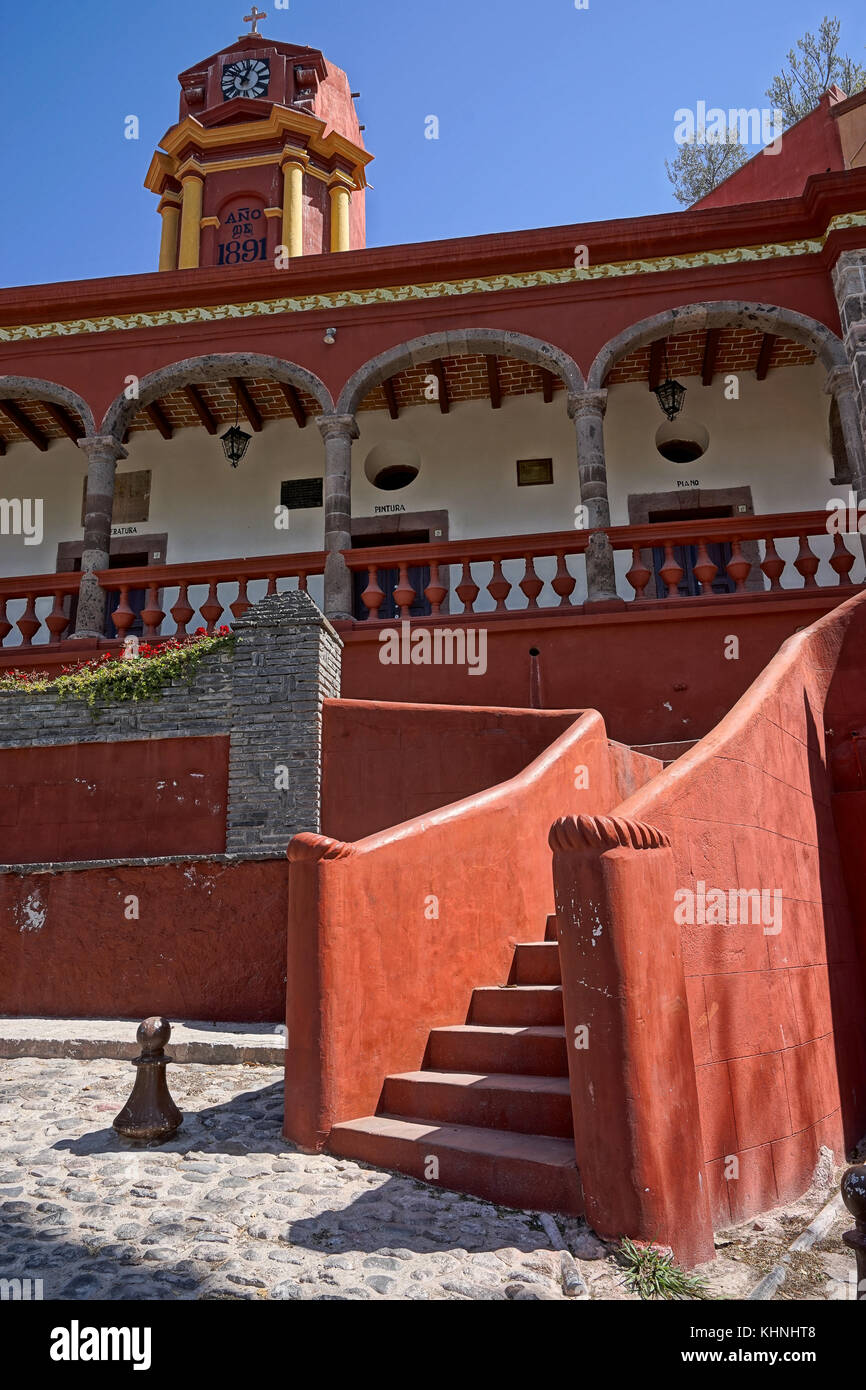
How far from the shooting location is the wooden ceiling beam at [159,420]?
41.6ft

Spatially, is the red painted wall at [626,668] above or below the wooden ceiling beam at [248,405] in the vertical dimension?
below

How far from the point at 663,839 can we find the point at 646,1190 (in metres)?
1.09

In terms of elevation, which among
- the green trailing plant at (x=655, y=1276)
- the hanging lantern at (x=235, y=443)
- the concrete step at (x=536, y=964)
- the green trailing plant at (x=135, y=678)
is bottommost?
the green trailing plant at (x=655, y=1276)

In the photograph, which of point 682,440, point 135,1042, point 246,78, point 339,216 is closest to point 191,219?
point 339,216

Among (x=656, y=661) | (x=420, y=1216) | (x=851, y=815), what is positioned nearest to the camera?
(x=420, y=1216)

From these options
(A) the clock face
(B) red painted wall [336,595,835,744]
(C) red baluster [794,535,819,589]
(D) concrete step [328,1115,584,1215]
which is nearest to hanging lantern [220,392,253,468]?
(B) red painted wall [336,595,835,744]

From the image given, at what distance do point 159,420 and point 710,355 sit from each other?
7.01 m

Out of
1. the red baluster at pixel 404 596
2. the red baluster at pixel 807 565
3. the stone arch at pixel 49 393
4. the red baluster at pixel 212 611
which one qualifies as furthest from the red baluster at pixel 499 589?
the stone arch at pixel 49 393

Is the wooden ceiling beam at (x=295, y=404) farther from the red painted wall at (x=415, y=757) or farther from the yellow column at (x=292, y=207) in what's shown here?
the yellow column at (x=292, y=207)

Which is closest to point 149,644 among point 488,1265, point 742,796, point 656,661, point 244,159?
point 656,661

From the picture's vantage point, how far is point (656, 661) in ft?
28.6

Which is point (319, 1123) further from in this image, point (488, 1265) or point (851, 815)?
point (851, 815)

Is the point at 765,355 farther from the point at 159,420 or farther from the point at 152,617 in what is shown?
the point at 152,617

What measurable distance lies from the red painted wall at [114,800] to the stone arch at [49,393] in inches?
201
